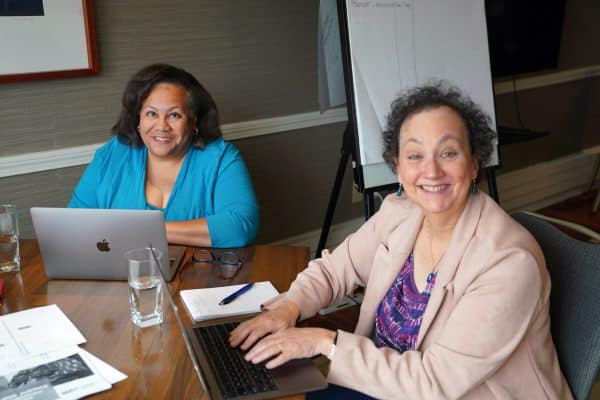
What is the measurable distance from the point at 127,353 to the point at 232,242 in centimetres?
66

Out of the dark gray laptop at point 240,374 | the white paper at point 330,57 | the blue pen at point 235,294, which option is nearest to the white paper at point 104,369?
the dark gray laptop at point 240,374

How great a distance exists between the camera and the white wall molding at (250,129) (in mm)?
2383

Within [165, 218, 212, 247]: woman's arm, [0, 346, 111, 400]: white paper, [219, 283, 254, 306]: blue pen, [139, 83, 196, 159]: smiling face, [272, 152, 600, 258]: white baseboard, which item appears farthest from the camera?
[272, 152, 600, 258]: white baseboard

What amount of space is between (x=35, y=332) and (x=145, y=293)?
221 millimetres

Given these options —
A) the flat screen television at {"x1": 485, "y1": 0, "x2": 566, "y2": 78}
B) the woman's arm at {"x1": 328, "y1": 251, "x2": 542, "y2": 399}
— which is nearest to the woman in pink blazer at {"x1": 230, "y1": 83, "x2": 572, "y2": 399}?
the woman's arm at {"x1": 328, "y1": 251, "x2": 542, "y2": 399}

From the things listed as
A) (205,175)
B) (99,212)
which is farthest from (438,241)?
(205,175)

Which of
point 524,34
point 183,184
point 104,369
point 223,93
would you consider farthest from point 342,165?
point 524,34

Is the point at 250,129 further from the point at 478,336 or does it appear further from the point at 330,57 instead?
the point at 478,336

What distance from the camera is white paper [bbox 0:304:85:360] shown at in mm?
1189

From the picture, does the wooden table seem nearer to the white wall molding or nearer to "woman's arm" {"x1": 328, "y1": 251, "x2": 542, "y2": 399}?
"woman's arm" {"x1": 328, "y1": 251, "x2": 542, "y2": 399}

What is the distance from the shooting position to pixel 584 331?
1261 mm

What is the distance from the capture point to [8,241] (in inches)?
62.8

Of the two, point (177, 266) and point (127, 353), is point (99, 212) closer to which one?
point (177, 266)

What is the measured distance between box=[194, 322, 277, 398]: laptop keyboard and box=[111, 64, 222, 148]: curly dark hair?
96cm
